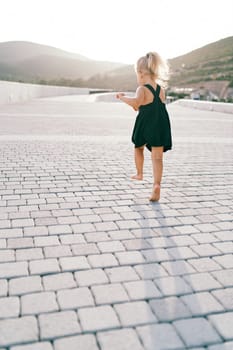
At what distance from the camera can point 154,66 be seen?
14.6 ft

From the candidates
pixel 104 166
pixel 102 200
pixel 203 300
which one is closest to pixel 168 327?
pixel 203 300

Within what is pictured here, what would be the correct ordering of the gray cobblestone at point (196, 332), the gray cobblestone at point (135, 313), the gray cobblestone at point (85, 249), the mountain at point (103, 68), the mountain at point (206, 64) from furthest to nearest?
1. the mountain at point (206, 64)
2. the mountain at point (103, 68)
3. the gray cobblestone at point (85, 249)
4. the gray cobblestone at point (135, 313)
5. the gray cobblestone at point (196, 332)

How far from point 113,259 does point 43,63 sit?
102 m

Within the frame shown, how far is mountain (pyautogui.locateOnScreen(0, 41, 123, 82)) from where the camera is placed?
94.4 m

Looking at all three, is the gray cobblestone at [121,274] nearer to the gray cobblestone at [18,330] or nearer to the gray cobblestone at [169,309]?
the gray cobblestone at [169,309]

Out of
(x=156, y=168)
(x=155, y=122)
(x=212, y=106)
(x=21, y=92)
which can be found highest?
(x=21, y=92)

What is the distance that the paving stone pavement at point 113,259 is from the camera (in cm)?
229

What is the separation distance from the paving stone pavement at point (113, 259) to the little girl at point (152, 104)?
2.22 ft

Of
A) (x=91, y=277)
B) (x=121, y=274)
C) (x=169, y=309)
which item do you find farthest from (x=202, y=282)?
(x=91, y=277)

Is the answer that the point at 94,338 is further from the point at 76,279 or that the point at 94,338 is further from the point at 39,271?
the point at 39,271

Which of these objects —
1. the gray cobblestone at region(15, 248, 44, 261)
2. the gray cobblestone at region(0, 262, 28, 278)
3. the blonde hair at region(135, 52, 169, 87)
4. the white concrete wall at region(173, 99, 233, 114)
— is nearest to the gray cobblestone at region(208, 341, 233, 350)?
the gray cobblestone at region(0, 262, 28, 278)

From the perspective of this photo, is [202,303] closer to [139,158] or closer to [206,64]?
[139,158]

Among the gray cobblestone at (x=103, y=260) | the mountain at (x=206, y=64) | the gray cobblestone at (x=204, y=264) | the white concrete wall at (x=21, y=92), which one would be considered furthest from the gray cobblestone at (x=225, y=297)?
the mountain at (x=206, y=64)

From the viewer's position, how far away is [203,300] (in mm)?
2631
